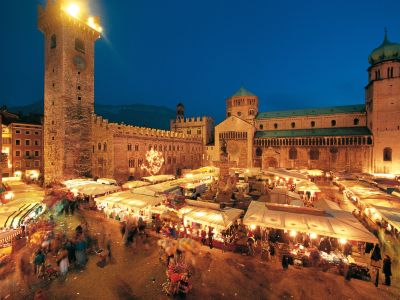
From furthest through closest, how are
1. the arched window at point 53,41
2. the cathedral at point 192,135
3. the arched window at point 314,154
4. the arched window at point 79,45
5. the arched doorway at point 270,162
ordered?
the arched doorway at point 270,162 → the arched window at point 314,154 → the arched window at point 79,45 → the arched window at point 53,41 → the cathedral at point 192,135

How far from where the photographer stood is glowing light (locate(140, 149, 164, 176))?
133 feet

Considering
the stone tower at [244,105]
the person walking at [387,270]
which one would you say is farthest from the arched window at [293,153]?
the person walking at [387,270]

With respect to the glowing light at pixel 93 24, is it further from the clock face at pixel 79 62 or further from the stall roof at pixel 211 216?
the stall roof at pixel 211 216

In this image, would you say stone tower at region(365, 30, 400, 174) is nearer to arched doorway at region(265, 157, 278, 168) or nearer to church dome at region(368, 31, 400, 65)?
church dome at region(368, 31, 400, 65)

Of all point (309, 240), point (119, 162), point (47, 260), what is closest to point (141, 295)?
point (47, 260)

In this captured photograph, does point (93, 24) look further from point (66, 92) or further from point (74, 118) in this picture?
point (74, 118)

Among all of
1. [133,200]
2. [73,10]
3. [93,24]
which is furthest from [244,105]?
[133,200]

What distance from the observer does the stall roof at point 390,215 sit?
12.2 meters

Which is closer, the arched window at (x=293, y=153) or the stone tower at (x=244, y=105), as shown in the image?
the arched window at (x=293, y=153)

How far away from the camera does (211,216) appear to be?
13109 mm

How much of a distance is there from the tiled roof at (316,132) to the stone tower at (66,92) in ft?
126

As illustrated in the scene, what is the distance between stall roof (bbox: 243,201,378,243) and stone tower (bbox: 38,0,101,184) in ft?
101

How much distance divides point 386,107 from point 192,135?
41288 mm

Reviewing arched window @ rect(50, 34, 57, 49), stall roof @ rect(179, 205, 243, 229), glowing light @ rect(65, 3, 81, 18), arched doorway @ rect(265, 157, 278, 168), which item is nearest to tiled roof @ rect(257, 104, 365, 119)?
arched doorway @ rect(265, 157, 278, 168)
